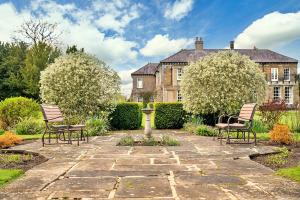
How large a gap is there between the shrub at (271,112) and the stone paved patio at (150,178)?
22.5ft

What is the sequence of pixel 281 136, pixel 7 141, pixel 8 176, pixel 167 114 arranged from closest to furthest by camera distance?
pixel 8 176, pixel 7 141, pixel 281 136, pixel 167 114

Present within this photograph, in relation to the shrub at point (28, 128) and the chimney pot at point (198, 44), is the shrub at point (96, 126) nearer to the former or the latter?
the shrub at point (28, 128)

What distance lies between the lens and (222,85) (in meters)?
15.6

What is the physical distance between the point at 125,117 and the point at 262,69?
32.0m

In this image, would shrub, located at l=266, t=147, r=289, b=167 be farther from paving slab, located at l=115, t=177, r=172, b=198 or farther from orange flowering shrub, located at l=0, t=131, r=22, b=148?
orange flowering shrub, located at l=0, t=131, r=22, b=148

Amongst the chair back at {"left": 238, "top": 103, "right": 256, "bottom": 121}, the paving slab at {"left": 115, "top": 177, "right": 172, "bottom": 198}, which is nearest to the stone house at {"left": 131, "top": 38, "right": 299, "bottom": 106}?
the chair back at {"left": 238, "top": 103, "right": 256, "bottom": 121}

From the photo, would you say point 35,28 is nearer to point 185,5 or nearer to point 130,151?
point 185,5

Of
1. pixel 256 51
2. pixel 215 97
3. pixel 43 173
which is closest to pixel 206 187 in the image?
pixel 43 173

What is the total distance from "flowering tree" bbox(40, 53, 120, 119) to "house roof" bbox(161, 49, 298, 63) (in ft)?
88.6

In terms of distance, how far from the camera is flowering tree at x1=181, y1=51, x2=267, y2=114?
51.1 ft

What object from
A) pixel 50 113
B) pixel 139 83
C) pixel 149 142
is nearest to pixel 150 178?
pixel 149 142

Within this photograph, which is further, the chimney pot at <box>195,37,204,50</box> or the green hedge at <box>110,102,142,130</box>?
the chimney pot at <box>195,37,204,50</box>

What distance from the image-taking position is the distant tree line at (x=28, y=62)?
122ft

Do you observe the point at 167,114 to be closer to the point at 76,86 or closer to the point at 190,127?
the point at 190,127
